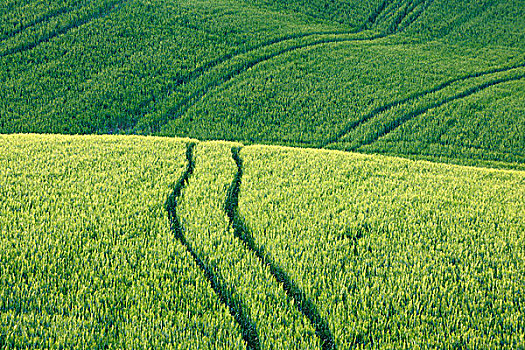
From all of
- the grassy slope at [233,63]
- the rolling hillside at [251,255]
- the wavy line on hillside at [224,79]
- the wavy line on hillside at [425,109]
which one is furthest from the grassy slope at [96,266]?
the wavy line on hillside at [425,109]

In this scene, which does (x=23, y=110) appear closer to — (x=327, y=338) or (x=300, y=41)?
(x=300, y=41)

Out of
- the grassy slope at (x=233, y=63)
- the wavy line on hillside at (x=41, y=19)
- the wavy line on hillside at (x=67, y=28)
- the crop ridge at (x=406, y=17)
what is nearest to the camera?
the grassy slope at (x=233, y=63)

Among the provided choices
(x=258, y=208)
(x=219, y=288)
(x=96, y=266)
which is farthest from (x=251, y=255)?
(x=96, y=266)

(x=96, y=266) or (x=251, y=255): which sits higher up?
(x=96, y=266)

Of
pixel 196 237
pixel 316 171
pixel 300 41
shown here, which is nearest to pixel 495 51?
pixel 300 41

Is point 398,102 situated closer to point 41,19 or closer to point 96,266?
point 96,266

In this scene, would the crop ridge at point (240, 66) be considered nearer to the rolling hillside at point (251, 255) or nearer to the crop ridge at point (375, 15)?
the crop ridge at point (375, 15)

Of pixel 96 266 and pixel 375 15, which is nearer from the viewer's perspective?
pixel 96 266
